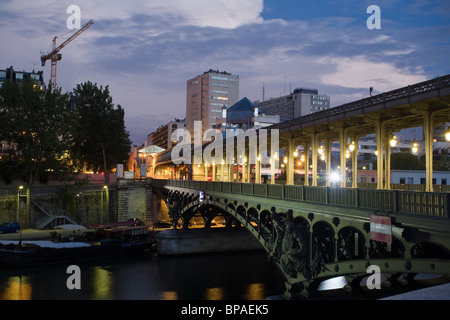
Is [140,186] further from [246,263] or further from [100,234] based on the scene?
[246,263]

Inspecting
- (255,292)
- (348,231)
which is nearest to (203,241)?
(255,292)

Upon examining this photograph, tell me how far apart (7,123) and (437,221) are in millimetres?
59032

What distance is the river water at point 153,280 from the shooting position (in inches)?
1316

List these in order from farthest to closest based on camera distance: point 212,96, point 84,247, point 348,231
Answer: point 212,96 → point 84,247 → point 348,231

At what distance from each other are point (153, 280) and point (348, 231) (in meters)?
22.9

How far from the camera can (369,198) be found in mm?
17188

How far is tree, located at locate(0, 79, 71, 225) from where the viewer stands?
60.2 m

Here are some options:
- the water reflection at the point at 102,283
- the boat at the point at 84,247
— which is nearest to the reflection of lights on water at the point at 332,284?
the water reflection at the point at 102,283

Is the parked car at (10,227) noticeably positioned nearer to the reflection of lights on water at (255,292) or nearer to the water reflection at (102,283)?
the water reflection at (102,283)

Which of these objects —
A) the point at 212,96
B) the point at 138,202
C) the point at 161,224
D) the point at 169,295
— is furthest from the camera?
the point at 212,96

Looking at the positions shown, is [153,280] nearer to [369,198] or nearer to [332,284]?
[332,284]

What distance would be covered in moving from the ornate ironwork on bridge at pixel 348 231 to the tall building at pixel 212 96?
156 m
